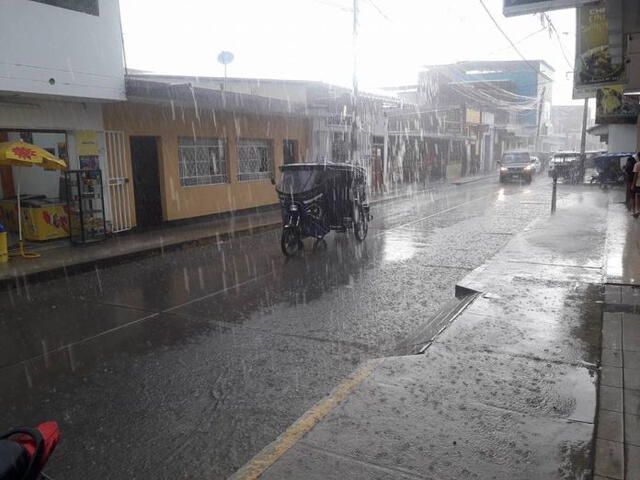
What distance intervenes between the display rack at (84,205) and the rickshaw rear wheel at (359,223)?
18.6 ft

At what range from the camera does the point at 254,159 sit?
1808cm

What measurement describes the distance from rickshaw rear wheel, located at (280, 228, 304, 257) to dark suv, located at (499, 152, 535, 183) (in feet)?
82.4

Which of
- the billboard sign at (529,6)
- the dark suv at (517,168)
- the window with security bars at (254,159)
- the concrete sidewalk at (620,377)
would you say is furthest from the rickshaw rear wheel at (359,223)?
the dark suv at (517,168)

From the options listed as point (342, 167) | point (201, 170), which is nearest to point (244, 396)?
point (342, 167)

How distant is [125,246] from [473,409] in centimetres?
938

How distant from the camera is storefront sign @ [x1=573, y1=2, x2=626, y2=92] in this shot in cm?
870

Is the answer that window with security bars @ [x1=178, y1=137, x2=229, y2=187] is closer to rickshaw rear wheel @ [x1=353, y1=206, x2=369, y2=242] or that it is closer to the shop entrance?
the shop entrance

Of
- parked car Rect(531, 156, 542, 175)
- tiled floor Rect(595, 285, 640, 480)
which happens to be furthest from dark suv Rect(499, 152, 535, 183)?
tiled floor Rect(595, 285, 640, 480)

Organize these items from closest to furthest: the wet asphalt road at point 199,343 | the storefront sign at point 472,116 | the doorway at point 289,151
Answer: the wet asphalt road at point 199,343
the doorway at point 289,151
the storefront sign at point 472,116

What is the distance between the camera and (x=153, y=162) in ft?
46.8

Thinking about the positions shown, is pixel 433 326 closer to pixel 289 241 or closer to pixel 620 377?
pixel 620 377

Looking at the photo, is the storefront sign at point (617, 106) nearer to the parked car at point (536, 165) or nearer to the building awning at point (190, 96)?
the building awning at point (190, 96)

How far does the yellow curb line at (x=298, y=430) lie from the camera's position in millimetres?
3246

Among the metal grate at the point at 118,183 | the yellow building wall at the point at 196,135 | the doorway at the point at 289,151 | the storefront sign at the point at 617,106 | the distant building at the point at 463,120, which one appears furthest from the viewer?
the distant building at the point at 463,120
